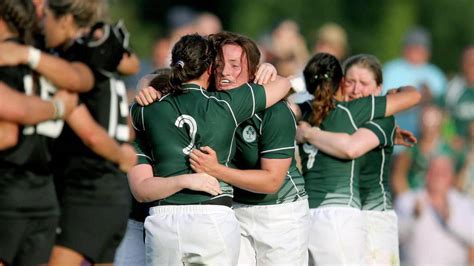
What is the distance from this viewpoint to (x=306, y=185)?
328 inches

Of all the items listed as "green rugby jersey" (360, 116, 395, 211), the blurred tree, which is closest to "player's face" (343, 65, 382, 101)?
"green rugby jersey" (360, 116, 395, 211)

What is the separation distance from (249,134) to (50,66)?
4.05 ft

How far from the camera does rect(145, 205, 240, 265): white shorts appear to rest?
6.79 metres

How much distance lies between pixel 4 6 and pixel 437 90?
8987 millimetres

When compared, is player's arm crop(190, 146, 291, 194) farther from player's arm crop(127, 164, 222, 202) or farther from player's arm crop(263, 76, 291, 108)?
player's arm crop(263, 76, 291, 108)

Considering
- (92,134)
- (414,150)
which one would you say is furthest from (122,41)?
(414,150)

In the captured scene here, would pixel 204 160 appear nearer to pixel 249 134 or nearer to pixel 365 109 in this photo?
pixel 249 134

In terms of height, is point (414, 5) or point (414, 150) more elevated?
point (414, 5)

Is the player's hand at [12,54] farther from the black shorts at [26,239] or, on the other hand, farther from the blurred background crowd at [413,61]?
the blurred background crowd at [413,61]

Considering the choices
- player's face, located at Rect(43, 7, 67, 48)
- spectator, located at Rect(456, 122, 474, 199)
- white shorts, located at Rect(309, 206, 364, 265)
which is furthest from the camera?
spectator, located at Rect(456, 122, 474, 199)

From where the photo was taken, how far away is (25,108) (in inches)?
274

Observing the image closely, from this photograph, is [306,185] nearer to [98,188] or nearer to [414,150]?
[98,188]

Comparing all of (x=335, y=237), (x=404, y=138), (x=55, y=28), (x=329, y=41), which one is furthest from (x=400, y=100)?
(x=329, y=41)

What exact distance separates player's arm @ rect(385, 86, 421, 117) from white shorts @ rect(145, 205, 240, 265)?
6.17ft
